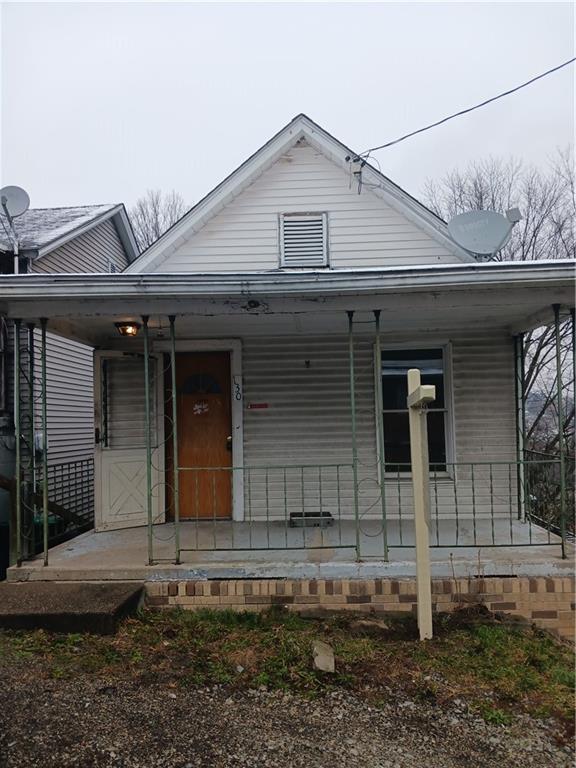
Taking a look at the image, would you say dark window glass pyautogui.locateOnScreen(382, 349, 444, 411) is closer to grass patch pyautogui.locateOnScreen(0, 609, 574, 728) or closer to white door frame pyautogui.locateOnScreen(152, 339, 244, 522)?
white door frame pyautogui.locateOnScreen(152, 339, 244, 522)

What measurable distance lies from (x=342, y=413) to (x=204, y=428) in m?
1.80

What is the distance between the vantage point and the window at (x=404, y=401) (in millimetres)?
6551

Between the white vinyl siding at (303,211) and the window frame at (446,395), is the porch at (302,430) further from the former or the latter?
the white vinyl siding at (303,211)

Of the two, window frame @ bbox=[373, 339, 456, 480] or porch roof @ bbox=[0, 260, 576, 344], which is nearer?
porch roof @ bbox=[0, 260, 576, 344]

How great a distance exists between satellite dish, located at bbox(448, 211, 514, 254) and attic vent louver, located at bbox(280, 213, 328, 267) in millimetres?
2155

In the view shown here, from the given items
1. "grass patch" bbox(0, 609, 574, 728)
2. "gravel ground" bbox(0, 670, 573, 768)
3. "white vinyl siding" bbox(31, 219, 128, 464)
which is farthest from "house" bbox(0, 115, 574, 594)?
"white vinyl siding" bbox(31, 219, 128, 464)

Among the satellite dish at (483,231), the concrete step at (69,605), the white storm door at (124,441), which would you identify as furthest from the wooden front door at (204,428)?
the satellite dish at (483,231)

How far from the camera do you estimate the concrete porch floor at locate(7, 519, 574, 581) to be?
14.9ft

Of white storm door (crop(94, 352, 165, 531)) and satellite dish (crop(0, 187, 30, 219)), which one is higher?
satellite dish (crop(0, 187, 30, 219))

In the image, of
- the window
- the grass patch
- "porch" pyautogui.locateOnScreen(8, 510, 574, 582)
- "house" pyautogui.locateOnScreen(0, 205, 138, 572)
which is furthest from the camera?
"house" pyautogui.locateOnScreen(0, 205, 138, 572)

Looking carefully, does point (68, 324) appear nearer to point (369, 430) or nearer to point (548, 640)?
point (369, 430)

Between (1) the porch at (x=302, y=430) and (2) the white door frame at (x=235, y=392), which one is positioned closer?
(1) the porch at (x=302, y=430)

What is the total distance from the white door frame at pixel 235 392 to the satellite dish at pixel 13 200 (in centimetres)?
239

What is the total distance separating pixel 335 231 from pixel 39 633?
6182mm
